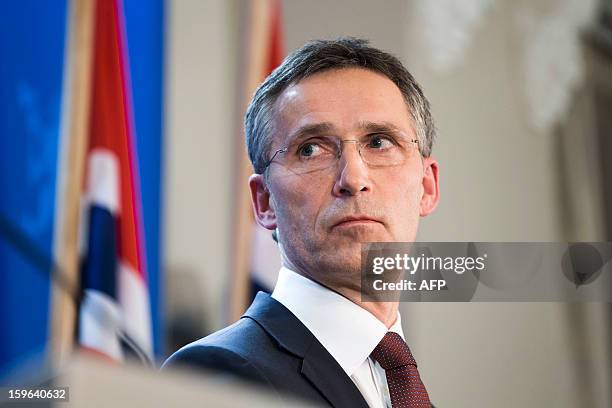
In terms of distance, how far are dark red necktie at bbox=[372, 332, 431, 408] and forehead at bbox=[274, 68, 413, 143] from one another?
0.49 meters

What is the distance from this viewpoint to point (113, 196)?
13.6ft

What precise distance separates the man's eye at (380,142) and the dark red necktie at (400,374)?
43 cm

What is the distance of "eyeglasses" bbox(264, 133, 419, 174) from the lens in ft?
6.99

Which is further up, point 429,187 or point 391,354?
point 429,187

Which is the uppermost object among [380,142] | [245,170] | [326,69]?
[245,170]

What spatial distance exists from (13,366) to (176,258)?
3.34 feet

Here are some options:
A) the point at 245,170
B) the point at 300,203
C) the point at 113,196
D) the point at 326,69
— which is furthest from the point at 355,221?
the point at 245,170

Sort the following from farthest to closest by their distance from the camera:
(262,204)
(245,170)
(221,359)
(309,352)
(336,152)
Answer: (245,170) → (262,204) → (336,152) → (309,352) → (221,359)

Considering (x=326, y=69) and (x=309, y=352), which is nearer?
(x=309, y=352)

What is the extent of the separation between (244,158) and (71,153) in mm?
986

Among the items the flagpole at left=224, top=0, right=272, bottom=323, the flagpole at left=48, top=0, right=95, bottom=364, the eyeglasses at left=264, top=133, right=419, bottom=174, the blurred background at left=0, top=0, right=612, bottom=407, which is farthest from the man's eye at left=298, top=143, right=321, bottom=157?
the flagpole at left=224, top=0, right=272, bottom=323

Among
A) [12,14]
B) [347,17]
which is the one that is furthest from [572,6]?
[12,14]

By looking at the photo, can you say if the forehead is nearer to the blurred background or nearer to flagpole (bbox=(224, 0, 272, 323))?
the blurred background

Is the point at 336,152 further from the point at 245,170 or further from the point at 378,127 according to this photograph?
the point at 245,170
